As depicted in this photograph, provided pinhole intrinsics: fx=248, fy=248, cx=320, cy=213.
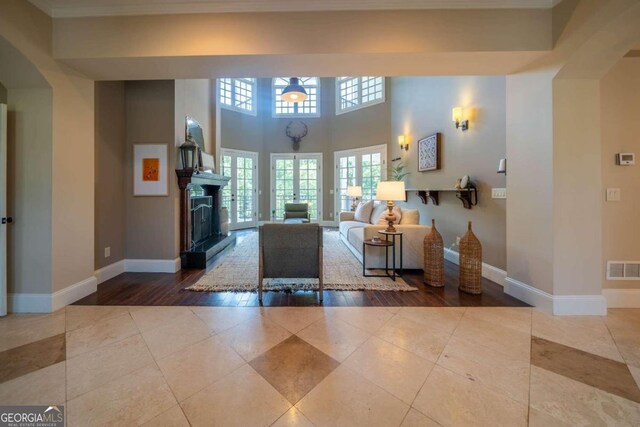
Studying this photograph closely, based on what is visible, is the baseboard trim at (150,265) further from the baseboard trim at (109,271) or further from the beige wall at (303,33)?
the beige wall at (303,33)

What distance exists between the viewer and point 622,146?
245 cm

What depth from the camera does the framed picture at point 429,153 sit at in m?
4.35

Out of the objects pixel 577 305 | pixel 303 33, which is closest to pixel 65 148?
pixel 303 33

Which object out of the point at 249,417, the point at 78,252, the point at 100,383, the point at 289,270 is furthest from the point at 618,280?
the point at 78,252

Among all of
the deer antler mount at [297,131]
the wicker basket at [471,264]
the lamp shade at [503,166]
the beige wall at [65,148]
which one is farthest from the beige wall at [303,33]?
the deer antler mount at [297,131]

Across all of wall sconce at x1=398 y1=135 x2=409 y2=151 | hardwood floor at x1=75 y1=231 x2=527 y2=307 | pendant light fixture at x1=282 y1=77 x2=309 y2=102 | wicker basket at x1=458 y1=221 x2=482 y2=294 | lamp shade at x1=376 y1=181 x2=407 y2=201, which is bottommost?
hardwood floor at x1=75 y1=231 x2=527 y2=307

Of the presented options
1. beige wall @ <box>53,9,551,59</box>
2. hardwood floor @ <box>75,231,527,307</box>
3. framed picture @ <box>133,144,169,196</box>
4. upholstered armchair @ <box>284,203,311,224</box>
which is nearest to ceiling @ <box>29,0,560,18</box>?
beige wall @ <box>53,9,551,59</box>

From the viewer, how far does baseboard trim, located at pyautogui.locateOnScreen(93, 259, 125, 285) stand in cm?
313

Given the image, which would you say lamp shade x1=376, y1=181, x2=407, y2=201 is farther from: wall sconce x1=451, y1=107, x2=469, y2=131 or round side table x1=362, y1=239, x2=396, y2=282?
wall sconce x1=451, y1=107, x2=469, y2=131

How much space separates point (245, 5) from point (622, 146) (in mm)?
3880

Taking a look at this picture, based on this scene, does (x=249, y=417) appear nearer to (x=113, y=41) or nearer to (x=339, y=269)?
(x=339, y=269)

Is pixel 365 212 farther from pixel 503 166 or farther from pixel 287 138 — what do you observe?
pixel 287 138

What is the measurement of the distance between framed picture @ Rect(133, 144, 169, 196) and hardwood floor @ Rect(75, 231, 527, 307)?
4.38 ft

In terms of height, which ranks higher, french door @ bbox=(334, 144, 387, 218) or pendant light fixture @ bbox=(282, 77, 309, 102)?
pendant light fixture @ bbox=(282, 77, 309, 102)
